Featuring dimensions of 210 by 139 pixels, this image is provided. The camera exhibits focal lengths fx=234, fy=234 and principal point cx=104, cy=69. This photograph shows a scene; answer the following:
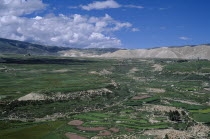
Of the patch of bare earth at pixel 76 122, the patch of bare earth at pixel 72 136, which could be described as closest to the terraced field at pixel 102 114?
the patch of bare earth at pixel 76 122

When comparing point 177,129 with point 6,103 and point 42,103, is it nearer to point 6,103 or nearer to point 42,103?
point 42,103

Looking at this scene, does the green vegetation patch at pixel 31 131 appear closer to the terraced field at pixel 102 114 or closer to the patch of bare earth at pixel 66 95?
the terraced field at pixel 102 114

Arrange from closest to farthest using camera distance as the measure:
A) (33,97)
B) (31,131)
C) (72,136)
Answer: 1. (72,136)
2. (31,131)
3. (33,97)

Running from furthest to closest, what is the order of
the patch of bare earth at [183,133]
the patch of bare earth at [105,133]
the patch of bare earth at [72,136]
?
the patch of bare earth at [105,133] < the patch of bare earth at [183,133] < the patch of bare earth at [72,136]

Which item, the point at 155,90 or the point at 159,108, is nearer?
the point at 159,108

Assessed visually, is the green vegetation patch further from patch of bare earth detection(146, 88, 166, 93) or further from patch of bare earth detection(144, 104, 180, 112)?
patch of bare earth detection(146, 88, 166, 93)

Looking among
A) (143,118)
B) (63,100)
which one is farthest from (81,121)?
(63,100)

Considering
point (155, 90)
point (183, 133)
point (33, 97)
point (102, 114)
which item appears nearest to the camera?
point (183, 133)

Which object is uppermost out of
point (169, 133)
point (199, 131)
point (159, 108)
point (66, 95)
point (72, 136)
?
point (66, 95)

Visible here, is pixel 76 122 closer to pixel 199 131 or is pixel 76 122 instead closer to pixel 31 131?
pixel 31 131

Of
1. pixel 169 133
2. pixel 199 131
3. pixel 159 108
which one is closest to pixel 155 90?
pixel 159 108

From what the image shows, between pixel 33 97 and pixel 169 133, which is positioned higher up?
pixel 33 97
